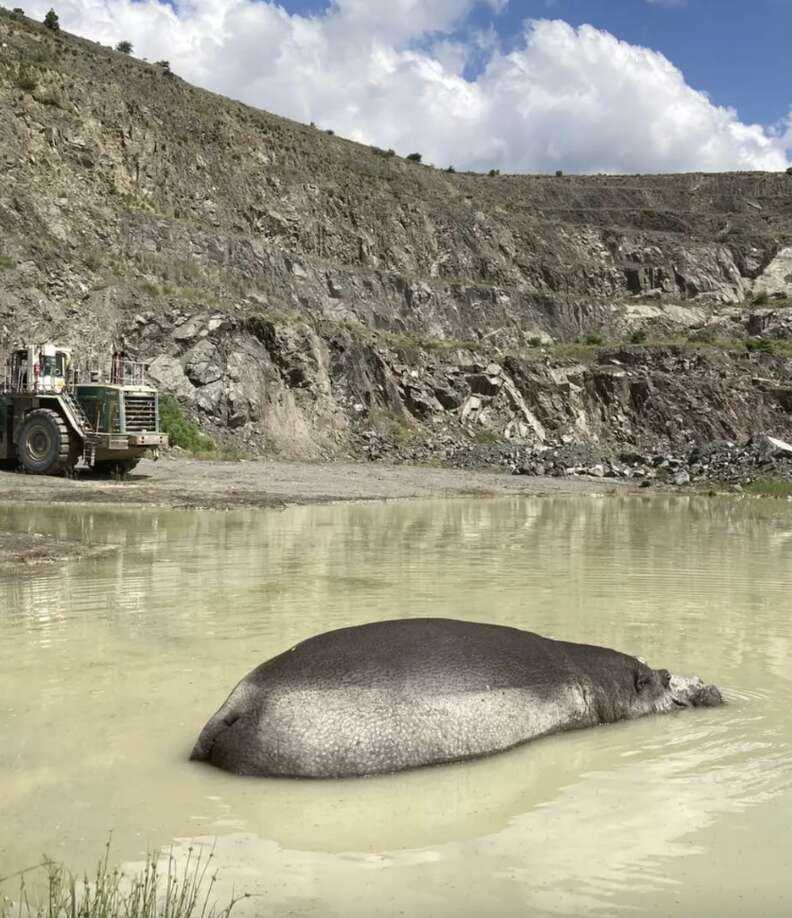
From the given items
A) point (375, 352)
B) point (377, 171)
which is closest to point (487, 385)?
point (375, 352)

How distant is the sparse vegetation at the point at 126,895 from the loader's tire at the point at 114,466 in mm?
25563

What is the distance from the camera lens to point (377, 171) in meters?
73.3

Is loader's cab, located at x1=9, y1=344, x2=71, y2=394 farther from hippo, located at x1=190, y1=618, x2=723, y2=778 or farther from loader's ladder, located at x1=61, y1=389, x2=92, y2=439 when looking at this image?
hippo, located at x1=190, y1=618, x2=723, y2=778

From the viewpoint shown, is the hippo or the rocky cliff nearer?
the hippo

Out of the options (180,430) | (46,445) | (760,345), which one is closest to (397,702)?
(46,445)

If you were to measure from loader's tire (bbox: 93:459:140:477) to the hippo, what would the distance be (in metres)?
23.9

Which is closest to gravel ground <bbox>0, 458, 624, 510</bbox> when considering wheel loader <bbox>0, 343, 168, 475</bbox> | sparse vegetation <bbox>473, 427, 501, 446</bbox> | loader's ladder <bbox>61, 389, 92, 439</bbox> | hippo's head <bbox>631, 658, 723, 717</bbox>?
wheel loader <bbox>0, 343, 168, 475</bbox>

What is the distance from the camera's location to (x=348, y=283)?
200 feet

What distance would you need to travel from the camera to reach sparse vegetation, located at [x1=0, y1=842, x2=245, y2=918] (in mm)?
3760

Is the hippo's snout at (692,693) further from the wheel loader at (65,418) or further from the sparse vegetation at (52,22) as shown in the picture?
the sparse vegetation at (52,22)

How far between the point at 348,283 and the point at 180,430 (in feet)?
86.4

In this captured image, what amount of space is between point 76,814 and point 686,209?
92952 millimetres

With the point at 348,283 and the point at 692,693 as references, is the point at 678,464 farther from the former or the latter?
the point at 692,693

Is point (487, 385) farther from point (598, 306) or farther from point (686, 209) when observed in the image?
point (686, 209)
